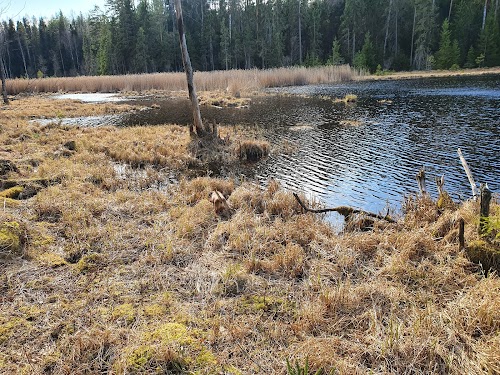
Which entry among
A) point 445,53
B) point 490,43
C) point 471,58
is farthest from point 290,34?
point 490,43

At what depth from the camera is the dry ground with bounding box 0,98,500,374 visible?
3.01m

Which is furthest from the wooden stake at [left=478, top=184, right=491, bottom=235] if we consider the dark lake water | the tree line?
the tree line

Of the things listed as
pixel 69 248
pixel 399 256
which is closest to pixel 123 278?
pixel 69 248

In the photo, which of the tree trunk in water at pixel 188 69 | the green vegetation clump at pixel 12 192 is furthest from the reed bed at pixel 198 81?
the green vegetation clump at pixel 12 192

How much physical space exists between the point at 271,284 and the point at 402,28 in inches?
2621

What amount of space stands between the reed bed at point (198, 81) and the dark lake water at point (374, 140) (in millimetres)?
10581

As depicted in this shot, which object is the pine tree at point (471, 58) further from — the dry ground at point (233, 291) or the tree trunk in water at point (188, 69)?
the dry ground at point (233, 291)

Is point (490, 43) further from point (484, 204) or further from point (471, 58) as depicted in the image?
point (484, 204)

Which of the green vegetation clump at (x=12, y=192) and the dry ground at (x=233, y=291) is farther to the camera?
the green vegetation clump at (x=12, y=192)

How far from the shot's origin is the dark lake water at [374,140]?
8773 mm

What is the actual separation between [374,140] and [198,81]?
24738 millimetres

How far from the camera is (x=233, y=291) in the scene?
4113mm

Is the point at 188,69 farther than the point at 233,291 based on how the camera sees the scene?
Yes

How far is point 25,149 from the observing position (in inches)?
440
